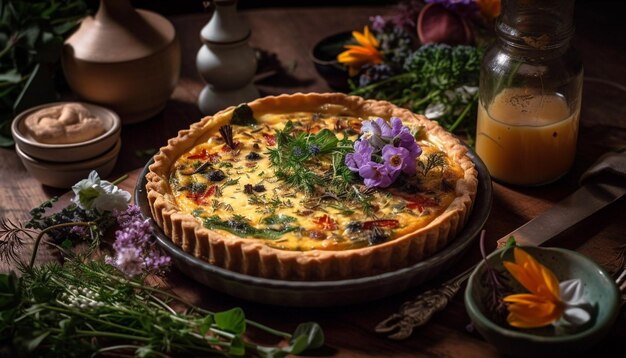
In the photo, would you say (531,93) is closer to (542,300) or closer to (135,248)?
(542,300)

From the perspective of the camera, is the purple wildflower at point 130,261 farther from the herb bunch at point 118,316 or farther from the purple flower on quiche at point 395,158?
the purple flower on quiche at point 395,158

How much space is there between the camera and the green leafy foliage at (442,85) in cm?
468

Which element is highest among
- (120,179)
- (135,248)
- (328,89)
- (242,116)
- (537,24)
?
(537,24)

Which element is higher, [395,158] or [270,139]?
[395,158]

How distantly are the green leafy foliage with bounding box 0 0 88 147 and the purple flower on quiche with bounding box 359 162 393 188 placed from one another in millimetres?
2111

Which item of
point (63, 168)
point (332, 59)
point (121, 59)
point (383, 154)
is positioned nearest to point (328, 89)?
point (332, 59)

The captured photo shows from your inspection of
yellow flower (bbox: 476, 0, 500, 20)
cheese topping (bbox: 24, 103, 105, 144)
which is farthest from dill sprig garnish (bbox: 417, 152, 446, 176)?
cheese topping (bbox: 24, 103, 105, 144)

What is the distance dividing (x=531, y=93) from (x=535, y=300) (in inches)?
52.5

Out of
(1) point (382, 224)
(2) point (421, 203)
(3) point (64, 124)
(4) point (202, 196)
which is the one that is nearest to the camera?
(1) point (382, 224)

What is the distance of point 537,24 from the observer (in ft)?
13.0

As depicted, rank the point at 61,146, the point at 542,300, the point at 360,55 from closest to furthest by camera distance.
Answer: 1. the point at 542,300
2. the point at 61,146
3. the point at 360,55

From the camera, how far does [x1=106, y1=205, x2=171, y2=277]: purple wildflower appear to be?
319 centimetres

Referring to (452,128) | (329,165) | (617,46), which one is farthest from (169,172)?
(617,46)

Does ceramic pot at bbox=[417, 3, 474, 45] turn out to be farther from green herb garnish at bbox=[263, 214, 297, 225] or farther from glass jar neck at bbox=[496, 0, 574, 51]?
green herb garnish at bbox=[263, 214, 297, 225]
